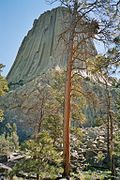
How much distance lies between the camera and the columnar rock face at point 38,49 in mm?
126812

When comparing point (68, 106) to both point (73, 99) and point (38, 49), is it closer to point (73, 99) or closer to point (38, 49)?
point (73, 99)

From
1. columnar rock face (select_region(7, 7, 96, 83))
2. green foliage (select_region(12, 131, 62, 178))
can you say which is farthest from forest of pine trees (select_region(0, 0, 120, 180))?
columnar rock face (select_region(7, 7, 96, 83))

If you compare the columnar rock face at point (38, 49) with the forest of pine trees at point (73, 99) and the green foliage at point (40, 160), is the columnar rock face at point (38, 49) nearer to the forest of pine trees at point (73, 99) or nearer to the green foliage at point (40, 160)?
the forest of pine trees at point (73, 99)

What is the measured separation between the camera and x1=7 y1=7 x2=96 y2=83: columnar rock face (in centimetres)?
12681

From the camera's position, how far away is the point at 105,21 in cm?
1331

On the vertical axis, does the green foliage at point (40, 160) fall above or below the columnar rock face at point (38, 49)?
below

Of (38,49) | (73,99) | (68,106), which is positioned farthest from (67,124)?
(38,49)

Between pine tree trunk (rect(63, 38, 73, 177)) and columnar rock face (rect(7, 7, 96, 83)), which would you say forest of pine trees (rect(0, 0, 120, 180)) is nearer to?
pine tree trunk (rect(63, 38, 73, 177))

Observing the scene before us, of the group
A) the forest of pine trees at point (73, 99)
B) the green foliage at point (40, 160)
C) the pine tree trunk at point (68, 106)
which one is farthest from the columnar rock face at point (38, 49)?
the green foliage at point (40, 160)

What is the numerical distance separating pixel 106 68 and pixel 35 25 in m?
148

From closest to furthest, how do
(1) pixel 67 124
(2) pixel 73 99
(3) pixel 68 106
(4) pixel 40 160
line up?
(4) pixel 40 160
(1) pixel 67 124
(3) pixel 68 106
(2) pixel 73 99

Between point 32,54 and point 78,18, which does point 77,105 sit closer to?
point 78,18

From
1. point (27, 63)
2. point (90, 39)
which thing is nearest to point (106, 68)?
point (90, 39)

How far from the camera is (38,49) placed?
14100cm
